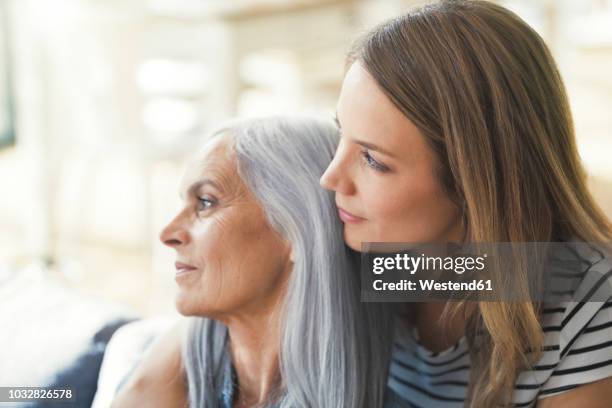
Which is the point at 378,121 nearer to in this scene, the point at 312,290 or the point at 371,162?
the point at 371,162

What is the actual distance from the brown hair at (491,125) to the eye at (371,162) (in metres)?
0.07

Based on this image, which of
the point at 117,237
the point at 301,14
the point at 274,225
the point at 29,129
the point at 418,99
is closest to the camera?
the point at 418,99

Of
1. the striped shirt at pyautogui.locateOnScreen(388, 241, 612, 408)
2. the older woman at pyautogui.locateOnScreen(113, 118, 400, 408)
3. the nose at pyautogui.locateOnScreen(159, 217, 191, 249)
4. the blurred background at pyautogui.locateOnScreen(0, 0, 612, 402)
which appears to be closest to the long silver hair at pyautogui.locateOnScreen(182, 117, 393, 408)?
the older woman at pyautogui.locateOnScreen(113, 118, 400, 408)

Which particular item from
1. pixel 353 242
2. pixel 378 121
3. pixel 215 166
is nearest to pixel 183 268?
pixel 215 166

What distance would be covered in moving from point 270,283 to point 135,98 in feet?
6.64

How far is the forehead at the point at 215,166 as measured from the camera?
1207mm

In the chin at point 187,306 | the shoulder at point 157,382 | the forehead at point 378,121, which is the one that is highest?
the forehead at point 378,121

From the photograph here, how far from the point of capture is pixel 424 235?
1.15 m

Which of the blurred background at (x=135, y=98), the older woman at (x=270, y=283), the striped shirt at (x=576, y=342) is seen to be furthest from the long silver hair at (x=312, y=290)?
the blurred background at (x=135, y=98)

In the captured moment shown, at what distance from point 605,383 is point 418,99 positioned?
45 centimetres

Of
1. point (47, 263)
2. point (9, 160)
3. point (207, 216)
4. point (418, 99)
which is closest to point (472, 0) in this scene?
point (418, 99)

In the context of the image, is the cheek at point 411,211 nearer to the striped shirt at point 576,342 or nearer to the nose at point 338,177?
the nose at point 338,177

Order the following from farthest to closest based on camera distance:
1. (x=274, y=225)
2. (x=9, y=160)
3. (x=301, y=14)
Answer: (x=9, y=160) → (x=301, y=14) → (x=274, y=225)

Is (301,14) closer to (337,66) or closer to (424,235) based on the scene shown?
(337,66)
